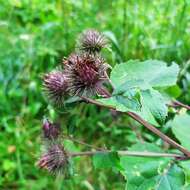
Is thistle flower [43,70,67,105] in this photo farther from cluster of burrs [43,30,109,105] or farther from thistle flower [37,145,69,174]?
thistle flower [37,145,69,174]

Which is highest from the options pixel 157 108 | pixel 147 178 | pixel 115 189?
pixel 157 108

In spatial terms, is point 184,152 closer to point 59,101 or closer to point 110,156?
point 110,156

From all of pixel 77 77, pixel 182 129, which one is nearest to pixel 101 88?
pixel 77 77

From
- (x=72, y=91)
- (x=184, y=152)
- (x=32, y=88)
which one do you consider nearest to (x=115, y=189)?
(x=32, y=88)

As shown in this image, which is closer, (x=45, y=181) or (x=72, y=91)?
(x=72, y=91)

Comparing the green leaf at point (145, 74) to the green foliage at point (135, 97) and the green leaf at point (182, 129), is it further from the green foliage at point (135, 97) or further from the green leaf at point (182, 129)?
the green leaf at point (182, 129)

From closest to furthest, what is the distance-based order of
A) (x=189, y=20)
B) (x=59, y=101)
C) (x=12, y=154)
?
(x=59, y=101) < (x=12, y=154) < (x=189, y=20)

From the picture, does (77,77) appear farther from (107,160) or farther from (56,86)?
(107,160)
